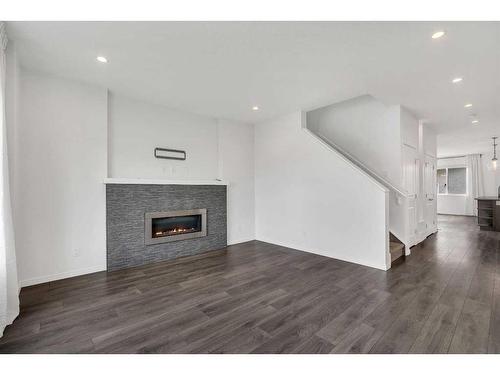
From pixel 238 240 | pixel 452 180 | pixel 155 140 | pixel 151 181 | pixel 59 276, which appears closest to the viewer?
pixel 59 276

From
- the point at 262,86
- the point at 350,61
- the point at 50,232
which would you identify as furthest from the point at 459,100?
the point at 50,232

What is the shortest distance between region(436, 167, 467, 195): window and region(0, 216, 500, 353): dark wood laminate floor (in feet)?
26.5

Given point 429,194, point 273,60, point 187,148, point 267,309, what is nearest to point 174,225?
point 187,148

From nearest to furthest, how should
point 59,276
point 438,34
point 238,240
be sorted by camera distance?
point 438,34 → point 59,276 → point 238,240

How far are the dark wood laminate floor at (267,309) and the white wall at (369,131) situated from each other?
184 cm

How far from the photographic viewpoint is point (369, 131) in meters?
4.68

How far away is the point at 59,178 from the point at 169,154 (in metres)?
1.69

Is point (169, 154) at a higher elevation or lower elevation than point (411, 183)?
higher

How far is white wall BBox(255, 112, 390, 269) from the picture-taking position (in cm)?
371

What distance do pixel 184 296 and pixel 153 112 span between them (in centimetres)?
319

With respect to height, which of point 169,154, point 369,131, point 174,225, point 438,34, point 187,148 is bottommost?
point 174,225

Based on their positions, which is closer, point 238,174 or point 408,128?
point 408,128

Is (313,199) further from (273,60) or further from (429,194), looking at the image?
(429,194)
